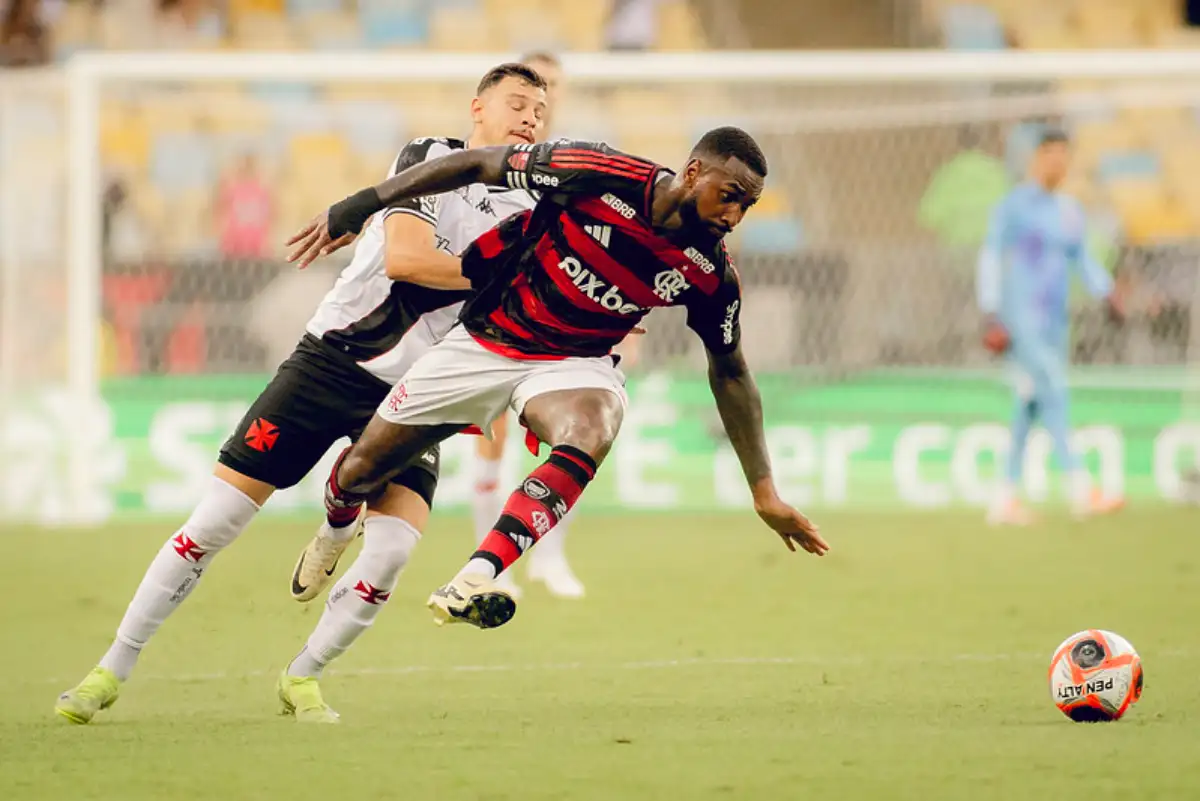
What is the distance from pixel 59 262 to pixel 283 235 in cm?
259

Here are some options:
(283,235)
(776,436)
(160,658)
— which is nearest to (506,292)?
(160,658)

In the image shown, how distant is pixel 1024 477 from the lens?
53.2ft

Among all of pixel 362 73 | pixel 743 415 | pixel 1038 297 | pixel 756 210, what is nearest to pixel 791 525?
pixel 743 415

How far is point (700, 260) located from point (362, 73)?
8.85 m

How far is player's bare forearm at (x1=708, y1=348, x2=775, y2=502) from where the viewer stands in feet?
22.6

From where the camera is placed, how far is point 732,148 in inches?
251

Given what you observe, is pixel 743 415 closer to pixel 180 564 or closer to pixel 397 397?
pixel 397 397

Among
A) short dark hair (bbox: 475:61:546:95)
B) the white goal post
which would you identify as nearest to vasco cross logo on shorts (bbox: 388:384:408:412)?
short dark hair (bbox: 475:61:546:95)

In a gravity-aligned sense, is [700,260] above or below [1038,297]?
below

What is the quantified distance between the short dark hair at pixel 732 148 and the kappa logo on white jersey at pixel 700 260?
13.1 inches

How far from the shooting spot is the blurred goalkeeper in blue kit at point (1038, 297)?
14.5 m

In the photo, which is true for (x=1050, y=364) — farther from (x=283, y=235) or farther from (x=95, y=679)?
(x=95, y=679)

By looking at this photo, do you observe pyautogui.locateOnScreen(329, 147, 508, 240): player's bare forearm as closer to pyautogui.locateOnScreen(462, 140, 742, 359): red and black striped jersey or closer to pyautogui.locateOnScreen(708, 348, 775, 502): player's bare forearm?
pyautogui.locateOnScreen(462, 140, 742, 359): red and black striped jersey

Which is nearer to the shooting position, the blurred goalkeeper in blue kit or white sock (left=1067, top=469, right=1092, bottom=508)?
the blurred goalkeeper in blue kit
